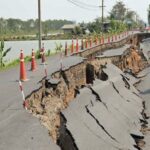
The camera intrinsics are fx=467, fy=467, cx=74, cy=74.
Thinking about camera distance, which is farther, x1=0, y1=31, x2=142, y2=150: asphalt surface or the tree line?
the tree line

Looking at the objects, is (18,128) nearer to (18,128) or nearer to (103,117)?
(18,128)

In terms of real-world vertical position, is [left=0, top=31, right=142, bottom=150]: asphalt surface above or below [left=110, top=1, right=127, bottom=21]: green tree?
below

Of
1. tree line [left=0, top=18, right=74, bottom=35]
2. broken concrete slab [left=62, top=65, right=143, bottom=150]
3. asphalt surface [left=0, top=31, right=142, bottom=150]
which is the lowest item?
broken concrete slab [left=62, top=65, right=143, bottom=150]

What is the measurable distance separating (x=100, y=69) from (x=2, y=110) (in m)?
10.7

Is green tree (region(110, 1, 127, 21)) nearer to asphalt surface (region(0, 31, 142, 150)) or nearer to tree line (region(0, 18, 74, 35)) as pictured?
tree line (region(0, 18, 74, 35))

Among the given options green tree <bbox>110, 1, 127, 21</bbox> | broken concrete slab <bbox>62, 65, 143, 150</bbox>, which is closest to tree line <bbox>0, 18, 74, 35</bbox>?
green tree <bbox>110, 1, 127, 21</bbox>

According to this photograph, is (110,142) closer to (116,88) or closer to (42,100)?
(42,100)

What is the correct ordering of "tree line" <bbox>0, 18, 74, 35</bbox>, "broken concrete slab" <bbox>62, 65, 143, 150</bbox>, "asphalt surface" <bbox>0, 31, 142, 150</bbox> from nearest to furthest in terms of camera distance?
"asphalt surface" <bbox>0, 31, 142, 150</bbox>
"broken concrete slab" <bbox>62, 65, 143, 150</bbox>
"tree line" <bbox>0, 18, 74, 35</bbox>

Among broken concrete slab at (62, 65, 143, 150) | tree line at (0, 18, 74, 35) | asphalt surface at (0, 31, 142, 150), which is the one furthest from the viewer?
tree line at (0, 18, 74, 35)

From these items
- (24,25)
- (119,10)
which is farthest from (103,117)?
(24,25)

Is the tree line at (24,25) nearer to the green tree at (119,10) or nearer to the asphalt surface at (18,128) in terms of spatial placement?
the green tree at (119,10)

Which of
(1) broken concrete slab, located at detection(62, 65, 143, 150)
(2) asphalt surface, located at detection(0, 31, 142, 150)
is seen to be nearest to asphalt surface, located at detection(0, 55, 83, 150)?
(2) asphalt surface, located at detection(0, 31, 142, 150)

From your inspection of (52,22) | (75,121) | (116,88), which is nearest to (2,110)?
(75,121)

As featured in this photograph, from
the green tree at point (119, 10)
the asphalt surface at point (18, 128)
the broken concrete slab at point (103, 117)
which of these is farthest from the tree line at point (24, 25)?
the asphalt surface at point (18, 128)
